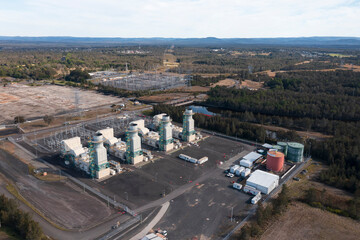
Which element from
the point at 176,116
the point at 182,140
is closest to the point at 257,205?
the point at 182,140

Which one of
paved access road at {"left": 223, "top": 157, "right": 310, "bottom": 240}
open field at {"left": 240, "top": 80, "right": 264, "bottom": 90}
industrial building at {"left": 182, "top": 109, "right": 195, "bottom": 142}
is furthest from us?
open field at {"left": 240, "top": 80, "right": 264, "bottom": 90}

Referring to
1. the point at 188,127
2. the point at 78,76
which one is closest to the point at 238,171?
the point at 188,127

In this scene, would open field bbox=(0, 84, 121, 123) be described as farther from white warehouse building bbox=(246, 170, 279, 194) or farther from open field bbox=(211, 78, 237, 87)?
white warehouse building bbox=(246, 170, 279, 194)

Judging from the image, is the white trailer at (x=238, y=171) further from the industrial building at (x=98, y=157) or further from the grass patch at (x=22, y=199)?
the grass patch at (x=22, y=199)

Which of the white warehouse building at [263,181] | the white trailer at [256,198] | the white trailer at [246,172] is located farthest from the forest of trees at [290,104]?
the white trailer at [256,198]

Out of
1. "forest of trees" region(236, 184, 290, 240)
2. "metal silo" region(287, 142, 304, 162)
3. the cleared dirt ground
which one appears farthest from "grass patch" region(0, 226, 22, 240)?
"metal silo" region(287, 142, 304, 162)

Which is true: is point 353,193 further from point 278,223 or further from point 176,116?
point 176,116
